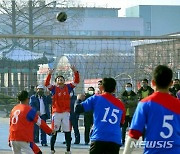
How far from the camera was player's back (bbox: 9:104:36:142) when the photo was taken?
12789mm

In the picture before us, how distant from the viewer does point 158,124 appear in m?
7.83

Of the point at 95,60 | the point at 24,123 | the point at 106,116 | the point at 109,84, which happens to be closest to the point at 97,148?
the point at 106,116

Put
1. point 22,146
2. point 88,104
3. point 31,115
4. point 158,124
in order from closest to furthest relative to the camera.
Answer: point 158,124, point 88,104, point 31,115, point 22,146

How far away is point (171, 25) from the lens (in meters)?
138

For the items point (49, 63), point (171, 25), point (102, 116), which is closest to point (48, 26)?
point (49, 63)

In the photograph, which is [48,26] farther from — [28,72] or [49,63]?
[28,72]

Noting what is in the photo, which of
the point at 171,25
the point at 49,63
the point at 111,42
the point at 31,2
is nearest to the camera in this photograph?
the point at 111,42

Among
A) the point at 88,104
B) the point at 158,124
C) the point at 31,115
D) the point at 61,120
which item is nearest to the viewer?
the point at 158,124

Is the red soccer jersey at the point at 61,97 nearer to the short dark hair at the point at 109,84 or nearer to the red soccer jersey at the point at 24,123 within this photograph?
the red soccer jersey at the point at 24,123

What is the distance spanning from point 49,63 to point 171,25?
114 m

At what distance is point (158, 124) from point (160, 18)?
13489 centimetres

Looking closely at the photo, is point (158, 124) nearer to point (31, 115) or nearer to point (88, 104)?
point (88, 104)

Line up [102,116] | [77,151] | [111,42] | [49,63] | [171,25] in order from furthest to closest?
[171,25] < [49,63] < [111,42] < [77,151] < [102,116]

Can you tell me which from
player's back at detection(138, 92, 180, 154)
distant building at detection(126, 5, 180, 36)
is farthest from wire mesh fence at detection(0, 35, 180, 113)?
distant building at detection(126, 5, 180, 36)
